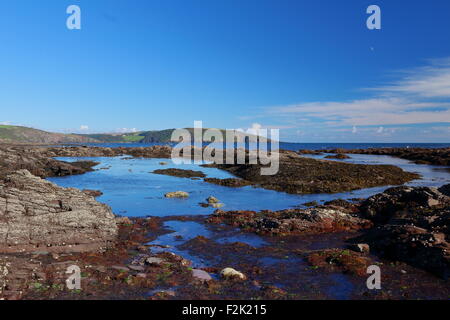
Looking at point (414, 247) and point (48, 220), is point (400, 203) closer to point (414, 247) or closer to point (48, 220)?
point (414, 247)

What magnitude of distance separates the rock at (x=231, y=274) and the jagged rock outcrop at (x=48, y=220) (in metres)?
10.5

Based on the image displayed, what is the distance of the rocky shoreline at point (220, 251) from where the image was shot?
1633 cm

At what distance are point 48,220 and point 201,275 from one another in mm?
12944

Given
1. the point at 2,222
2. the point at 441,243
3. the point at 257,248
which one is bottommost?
the point at 257,248

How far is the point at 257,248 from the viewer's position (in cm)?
2411

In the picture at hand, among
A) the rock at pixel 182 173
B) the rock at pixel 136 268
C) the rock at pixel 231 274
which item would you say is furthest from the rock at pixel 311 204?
the rock at pixel 182 173

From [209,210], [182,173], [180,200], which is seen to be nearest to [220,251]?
[209,210]

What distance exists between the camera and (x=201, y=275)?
18328mm

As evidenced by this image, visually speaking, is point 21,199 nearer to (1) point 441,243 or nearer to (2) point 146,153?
(1) point 441,243

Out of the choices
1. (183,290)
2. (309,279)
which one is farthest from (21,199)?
(309,279)

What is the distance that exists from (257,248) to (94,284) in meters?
12.5

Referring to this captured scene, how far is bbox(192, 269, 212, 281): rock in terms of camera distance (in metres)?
17.9
